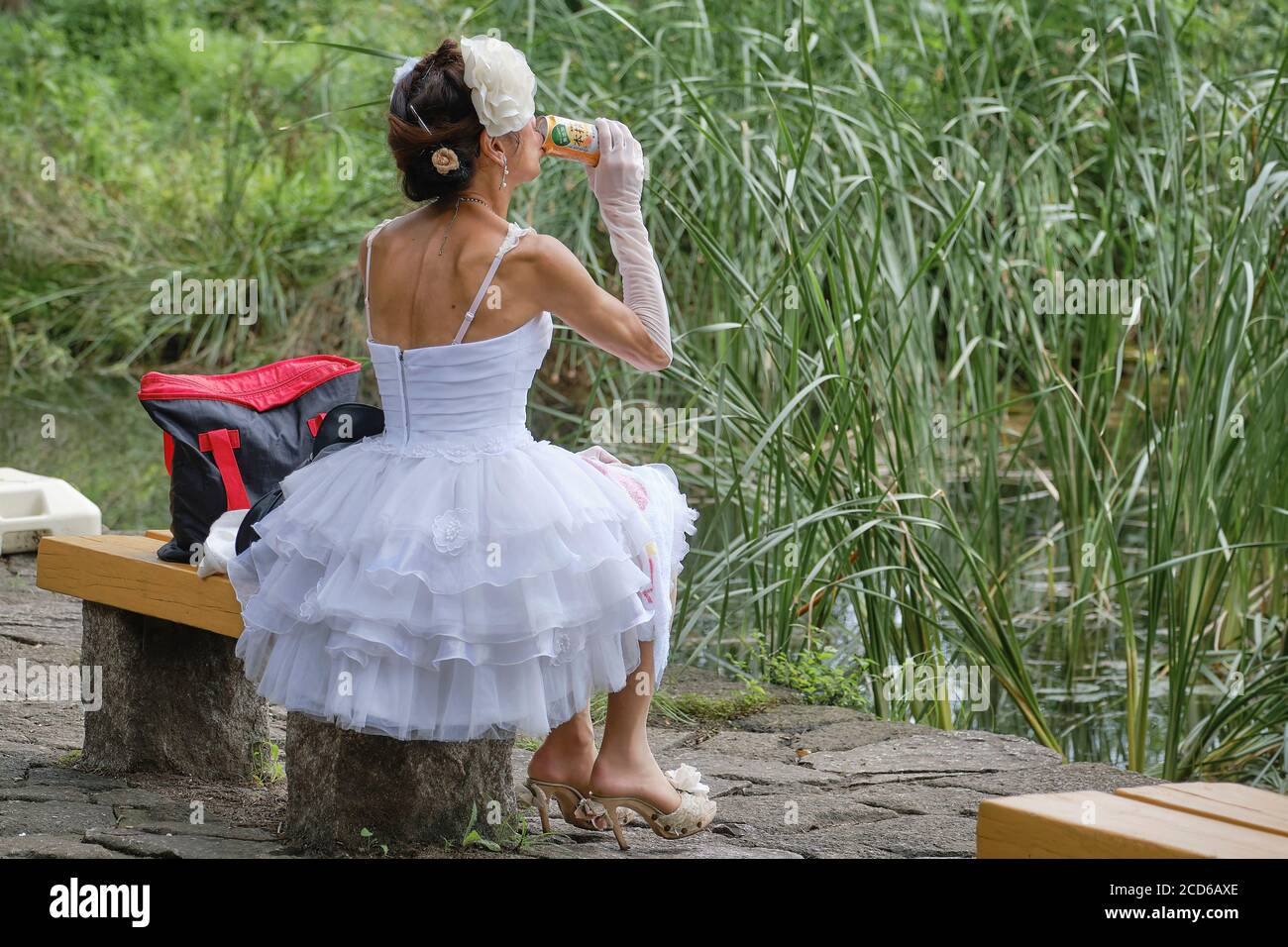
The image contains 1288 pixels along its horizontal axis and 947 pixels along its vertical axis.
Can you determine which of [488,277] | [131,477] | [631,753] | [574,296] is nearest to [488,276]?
[488,277]

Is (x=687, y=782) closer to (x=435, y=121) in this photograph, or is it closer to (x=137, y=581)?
(x=137, y=581)

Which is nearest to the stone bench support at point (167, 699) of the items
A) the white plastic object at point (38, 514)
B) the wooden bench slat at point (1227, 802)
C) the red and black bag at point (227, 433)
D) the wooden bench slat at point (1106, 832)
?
the red and black bag at point (227, 433)

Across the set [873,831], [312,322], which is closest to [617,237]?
[873,831]

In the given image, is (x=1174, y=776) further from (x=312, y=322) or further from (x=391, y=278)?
(x=312, y=322)

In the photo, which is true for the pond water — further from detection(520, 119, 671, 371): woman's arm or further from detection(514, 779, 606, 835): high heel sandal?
detection(520, 119, 671, 371): woman's arm

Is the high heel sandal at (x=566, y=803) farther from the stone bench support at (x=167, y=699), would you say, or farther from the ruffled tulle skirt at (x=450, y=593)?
the stone bench support at (x=167, y=699)

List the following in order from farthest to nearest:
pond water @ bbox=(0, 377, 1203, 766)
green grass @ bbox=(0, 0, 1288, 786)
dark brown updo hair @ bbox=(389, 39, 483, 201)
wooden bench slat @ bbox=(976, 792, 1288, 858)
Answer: pond water @ bbox=(0, 377, 1203, 766) → green grass @ bbox=(0, 0, 1288, 786) → dark brown updo hair @ bbox=(389, 39, 483, 201) → wooden bench slat @ bbox=(976, 792, 1288, 858)

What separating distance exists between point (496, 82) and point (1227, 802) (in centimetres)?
133

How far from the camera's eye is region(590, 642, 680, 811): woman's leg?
91.7 inches

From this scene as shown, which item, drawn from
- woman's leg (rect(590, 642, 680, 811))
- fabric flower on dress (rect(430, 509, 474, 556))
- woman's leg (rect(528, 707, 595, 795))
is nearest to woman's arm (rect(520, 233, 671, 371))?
fabric flower on dress (rect(430, 509, 474, 556))

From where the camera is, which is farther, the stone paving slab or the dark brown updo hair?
the stone paving slab

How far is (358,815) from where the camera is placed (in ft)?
7.34

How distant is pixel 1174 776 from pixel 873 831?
1.04m

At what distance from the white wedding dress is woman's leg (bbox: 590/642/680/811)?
5cm
